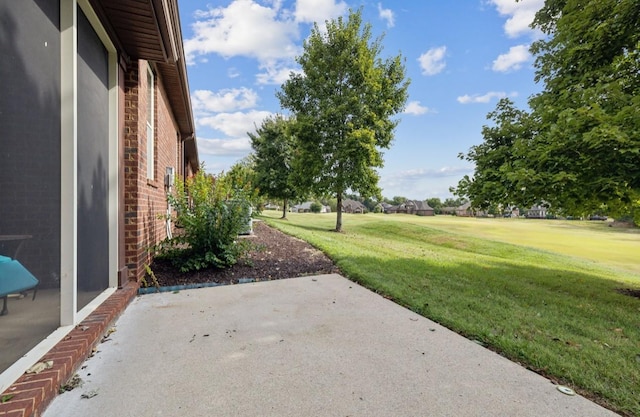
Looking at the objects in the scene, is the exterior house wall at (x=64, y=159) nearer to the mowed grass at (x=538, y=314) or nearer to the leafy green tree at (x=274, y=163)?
the mowed grass at (x=538, y=314)

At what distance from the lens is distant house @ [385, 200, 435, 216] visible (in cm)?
8394

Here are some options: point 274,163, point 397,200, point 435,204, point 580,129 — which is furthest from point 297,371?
point 397,200

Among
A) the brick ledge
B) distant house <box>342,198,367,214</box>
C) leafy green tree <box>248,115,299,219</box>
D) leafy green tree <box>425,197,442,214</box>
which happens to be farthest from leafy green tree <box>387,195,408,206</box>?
the brick ledge

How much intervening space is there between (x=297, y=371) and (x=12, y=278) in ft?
6.01

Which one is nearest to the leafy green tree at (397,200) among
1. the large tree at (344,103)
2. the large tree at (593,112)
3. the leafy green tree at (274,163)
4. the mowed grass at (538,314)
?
the leafy green tree at (274,163)

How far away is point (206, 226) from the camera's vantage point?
192 inches

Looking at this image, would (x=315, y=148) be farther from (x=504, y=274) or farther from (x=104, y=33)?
(x=104, y=33)

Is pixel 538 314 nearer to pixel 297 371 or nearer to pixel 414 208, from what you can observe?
pixel 297 371

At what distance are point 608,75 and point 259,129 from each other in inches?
915

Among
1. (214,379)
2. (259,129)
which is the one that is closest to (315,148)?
(259,129)

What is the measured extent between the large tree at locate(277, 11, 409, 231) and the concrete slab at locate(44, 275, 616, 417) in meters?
12.6

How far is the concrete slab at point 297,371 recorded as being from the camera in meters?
1.80

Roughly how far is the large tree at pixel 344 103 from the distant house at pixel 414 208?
70069mm

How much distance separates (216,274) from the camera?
16.0 ft
